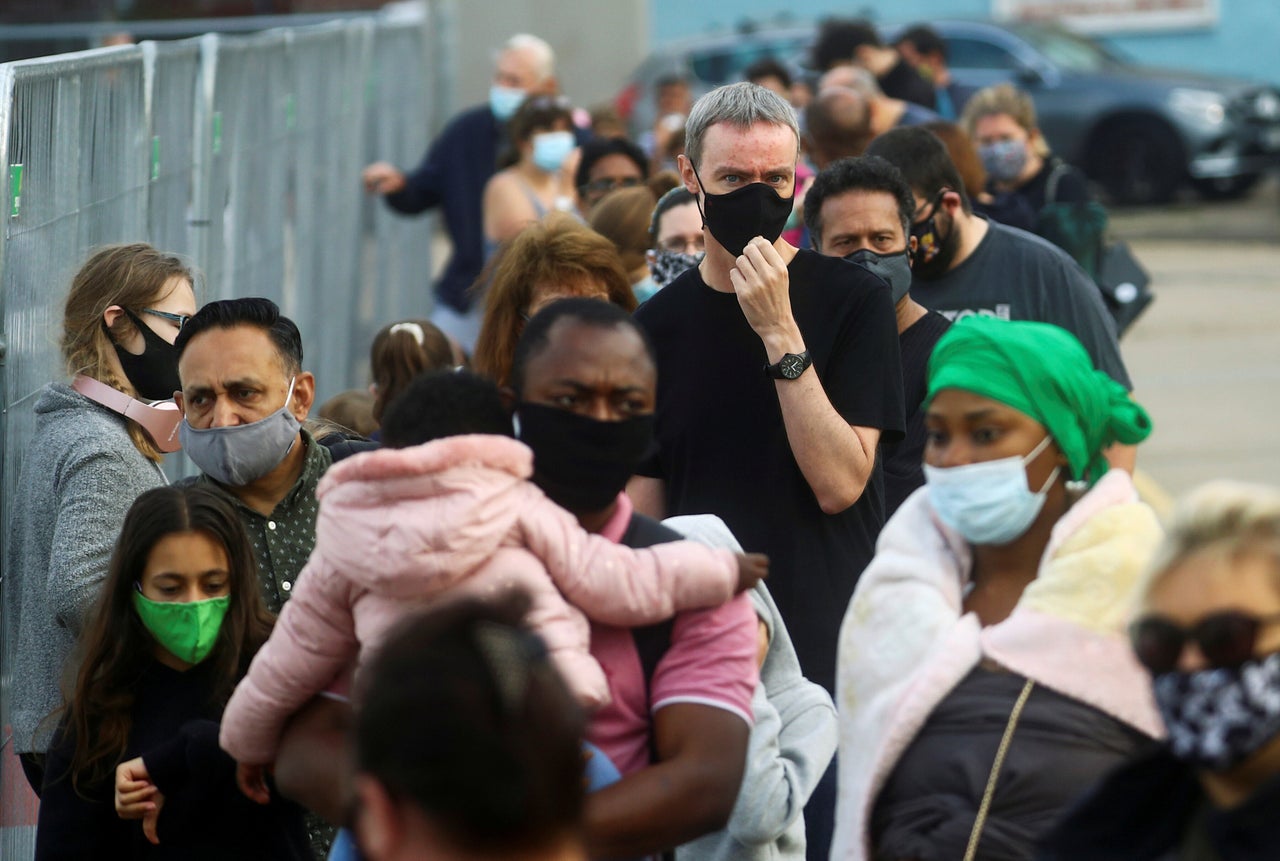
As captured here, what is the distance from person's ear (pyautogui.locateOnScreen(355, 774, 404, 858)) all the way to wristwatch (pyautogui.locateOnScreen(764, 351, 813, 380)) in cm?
219

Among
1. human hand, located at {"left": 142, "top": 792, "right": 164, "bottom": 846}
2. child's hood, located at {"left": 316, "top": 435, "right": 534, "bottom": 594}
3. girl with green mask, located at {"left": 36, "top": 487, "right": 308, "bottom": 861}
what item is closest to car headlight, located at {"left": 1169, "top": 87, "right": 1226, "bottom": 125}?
girl with green mask, located at {"left": 36, "top": 487, "right": 308, "bottom": 861}

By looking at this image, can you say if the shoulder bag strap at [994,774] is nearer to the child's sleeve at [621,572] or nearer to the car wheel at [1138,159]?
Result: the child's sleeve at [621,572]

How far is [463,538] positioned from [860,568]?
1.77 m

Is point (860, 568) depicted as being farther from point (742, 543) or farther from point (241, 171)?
point (241, 171)

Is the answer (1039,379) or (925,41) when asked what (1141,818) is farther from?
(925,41)

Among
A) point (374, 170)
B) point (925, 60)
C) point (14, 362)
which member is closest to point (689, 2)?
point (925, 60)

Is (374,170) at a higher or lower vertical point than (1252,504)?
lower

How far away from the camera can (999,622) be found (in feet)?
9.93

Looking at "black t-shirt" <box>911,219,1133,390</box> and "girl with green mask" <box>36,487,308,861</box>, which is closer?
"girl with green mask" <box>36,487,308,861</box>

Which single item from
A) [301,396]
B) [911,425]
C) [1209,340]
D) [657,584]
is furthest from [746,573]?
[1209,340]

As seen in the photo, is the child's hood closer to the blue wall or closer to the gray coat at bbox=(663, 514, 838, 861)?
the gray coat at bbox=(663, 514, 838, 861)

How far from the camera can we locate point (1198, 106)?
64.5 feet

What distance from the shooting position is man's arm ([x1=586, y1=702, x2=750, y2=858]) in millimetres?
2559

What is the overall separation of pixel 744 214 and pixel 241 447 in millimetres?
1229
